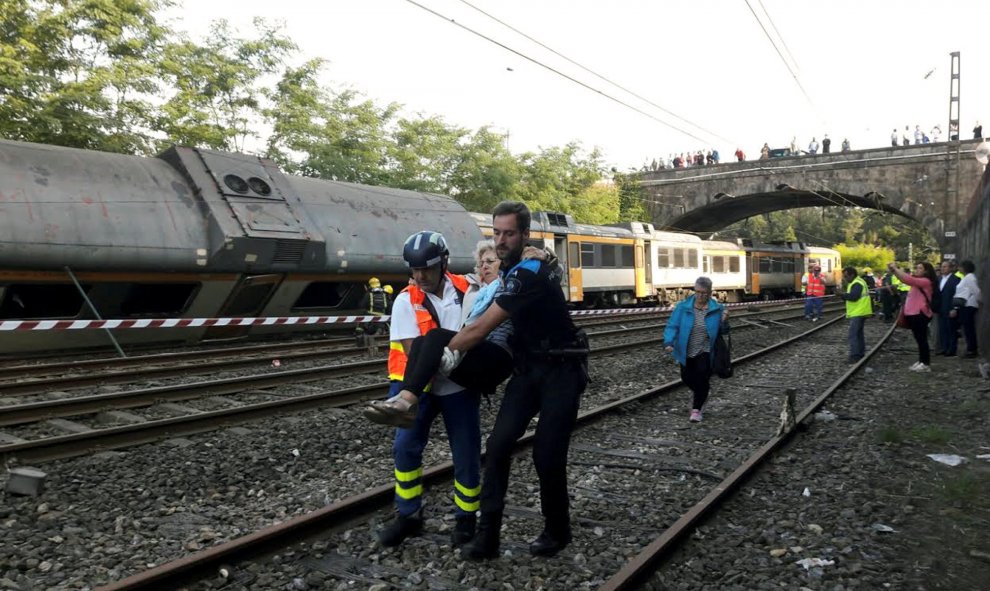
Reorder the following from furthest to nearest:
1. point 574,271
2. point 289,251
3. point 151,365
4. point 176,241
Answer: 1. point 574,271
2. point 289,251
3. point 176,241
4. point 151,365

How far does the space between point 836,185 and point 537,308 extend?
44.1 m

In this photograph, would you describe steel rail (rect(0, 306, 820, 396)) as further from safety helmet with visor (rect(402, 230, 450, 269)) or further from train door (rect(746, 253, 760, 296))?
train door (rect(746, 253, 760, 296))

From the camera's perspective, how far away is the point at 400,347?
12.9 ft

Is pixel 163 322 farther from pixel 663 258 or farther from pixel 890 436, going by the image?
pixel 663 258

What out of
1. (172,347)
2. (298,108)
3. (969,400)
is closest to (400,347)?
(969,400)

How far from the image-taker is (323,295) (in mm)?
16109

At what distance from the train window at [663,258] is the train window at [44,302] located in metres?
22.0

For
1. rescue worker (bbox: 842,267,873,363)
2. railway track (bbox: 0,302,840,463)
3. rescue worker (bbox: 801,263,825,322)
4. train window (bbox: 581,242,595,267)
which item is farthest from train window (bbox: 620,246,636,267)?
railway track (bbox: 0,302,840,463)

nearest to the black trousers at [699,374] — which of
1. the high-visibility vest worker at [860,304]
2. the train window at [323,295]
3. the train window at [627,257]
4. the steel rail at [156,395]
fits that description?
the steel rail at [156,395]

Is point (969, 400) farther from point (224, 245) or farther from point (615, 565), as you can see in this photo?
point (224, 245)

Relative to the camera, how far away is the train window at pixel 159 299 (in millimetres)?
13273

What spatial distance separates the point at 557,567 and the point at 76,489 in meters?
3.59

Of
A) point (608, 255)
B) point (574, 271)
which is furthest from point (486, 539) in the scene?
point (608, 255)

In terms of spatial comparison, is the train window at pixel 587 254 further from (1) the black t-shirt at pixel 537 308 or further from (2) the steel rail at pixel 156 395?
Answer: (1) the black t-shirt at pixel 537 308
